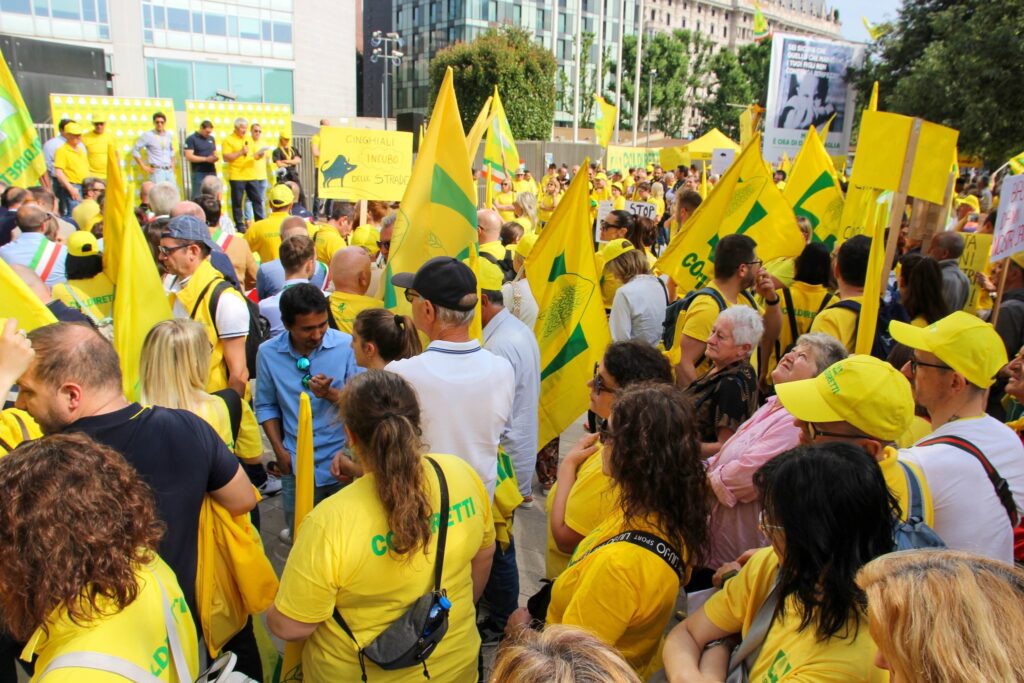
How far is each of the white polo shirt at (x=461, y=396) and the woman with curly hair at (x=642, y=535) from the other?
0.83 meters

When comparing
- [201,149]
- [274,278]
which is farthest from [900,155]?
[201,149]

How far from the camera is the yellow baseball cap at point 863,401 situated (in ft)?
7.93

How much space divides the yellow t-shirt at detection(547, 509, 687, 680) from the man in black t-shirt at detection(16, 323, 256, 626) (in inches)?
49.6

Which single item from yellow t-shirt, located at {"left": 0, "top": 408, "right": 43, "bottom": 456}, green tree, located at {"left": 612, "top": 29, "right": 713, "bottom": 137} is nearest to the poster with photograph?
yellow t-shirt, located at {"left": 0, "top": 408, "right": 43, "bottom": 456}

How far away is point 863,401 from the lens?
2.42 m

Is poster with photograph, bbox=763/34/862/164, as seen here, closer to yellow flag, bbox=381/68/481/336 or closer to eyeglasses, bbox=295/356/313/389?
yellow flag, bbox=381/68/481/336

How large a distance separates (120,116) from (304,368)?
43.8ft

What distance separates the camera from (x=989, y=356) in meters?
2.82

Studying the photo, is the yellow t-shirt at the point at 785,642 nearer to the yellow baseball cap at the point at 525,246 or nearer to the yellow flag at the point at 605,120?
the yellow baseball cap at the point at 525,246

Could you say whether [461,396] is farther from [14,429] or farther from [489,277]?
[14,429]

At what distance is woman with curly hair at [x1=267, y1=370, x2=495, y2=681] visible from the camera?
6.97 ft

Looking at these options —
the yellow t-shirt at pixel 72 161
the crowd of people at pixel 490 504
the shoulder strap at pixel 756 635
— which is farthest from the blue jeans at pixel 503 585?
the yellow t-shirt at pixel 72 161

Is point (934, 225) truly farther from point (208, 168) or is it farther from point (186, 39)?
point (186, 39)

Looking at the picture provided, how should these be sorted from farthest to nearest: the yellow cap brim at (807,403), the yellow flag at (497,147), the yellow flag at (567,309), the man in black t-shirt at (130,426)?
the yellow flag at (497,147) → the yellow flag at (567,309) → the yellow cap brim at (807,403) → the man in black t-shirt at (130,426)
